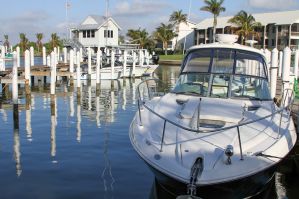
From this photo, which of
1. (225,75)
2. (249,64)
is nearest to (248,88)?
(225,75)

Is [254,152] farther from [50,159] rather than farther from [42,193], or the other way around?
[50,159]

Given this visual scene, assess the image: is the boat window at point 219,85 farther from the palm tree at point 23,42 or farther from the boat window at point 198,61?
the palm tree at point 23,42

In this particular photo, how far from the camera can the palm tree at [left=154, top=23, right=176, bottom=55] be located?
8419 centimetres

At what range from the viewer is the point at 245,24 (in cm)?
7044

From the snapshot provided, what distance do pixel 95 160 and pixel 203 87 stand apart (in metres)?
3.81

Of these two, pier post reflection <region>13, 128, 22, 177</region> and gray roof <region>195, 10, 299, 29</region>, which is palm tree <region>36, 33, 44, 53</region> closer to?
gray roof <region>195, 10, 299, 29</region>

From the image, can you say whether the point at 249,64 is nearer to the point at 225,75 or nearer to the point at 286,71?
the point at 225,75

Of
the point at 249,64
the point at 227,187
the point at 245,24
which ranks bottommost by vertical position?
the point at 227,187

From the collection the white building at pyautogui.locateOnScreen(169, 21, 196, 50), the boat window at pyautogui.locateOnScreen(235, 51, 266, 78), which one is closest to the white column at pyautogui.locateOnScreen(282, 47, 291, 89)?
the boat window at pyautogui.locateOnScreen(235, 51, 266, 78)

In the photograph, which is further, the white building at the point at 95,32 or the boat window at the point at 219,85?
the white building at the point at 95,32

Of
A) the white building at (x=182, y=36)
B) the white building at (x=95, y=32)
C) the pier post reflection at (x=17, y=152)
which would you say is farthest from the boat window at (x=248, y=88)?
the white building at (x=182, y=36)

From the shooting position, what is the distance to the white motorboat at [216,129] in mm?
7004

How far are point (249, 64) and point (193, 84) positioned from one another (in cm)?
155

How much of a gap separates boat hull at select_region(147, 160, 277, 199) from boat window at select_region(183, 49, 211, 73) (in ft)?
12.0
